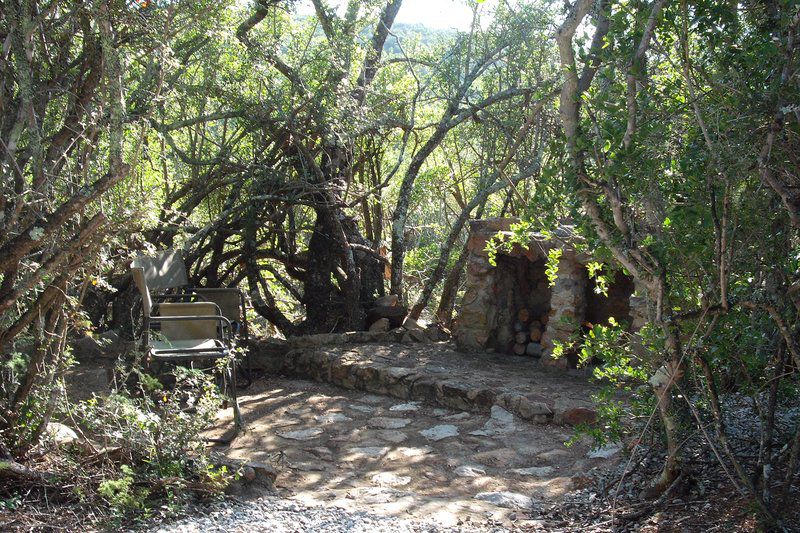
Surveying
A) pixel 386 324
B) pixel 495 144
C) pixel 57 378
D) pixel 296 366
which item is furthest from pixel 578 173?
pixel 495 144

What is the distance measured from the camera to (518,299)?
7.85 m

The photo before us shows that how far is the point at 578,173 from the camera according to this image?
3.04m

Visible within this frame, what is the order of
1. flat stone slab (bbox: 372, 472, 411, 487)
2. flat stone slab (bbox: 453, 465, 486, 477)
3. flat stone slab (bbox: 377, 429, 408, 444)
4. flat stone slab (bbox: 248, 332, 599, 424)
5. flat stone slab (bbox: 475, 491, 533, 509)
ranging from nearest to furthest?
flat stone slab (bbox: 475, 491, 533, 509) < flat stone slab (bbox: 372, 472, 411, 487) < flat stone slab (bbox: 453, 465, 486, 477) < flat stone slab (bbox: 377, 429, 408, 444) < flat stone slab (bbox: 248, 332, 599, 424)

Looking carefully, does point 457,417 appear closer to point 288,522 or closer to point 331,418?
point 331,418

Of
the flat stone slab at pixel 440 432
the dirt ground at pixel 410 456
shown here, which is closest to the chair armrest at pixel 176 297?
the dirt ground at pixel 410 456

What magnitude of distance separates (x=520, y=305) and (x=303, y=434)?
3.19m

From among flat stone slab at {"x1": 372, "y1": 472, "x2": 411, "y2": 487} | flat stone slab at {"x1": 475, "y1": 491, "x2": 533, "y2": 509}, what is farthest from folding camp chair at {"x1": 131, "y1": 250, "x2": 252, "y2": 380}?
flat stone slab at {"x1": 475, "y1": 491, "x2": 533, "y2": 509}

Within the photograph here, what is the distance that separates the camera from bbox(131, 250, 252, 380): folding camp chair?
21.0 ft

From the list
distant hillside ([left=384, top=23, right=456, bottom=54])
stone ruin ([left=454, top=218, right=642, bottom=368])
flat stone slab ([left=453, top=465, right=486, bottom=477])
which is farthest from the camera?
distant hillside ([left=384, top=23, right=456, bottom=54])

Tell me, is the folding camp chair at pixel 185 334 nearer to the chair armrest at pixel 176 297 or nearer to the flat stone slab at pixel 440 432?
the chair armrest at pixel 176 297

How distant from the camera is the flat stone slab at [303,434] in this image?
5328 millimetres

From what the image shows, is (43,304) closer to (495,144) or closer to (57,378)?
(57,378)

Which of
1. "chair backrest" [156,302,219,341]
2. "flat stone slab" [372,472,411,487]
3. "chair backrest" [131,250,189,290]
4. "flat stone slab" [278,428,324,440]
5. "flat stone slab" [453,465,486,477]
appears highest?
"chair backrest" [131,250,189,290]

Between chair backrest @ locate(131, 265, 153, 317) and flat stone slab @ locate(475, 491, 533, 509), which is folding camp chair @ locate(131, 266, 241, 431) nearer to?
chair backrest @ locate(131, 265, 153, 317)
